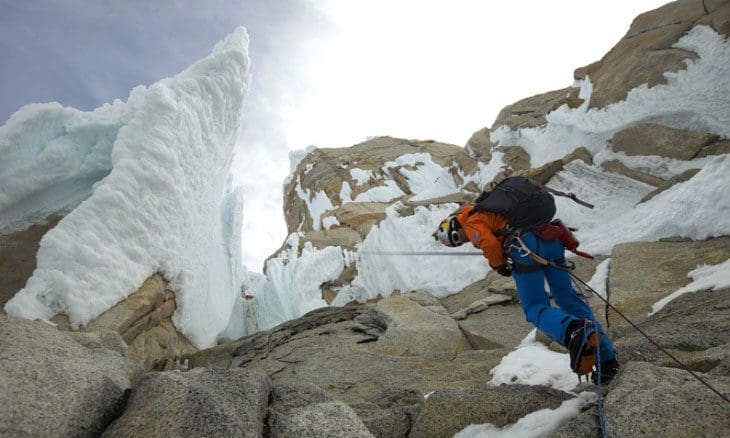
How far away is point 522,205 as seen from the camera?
15.0ft

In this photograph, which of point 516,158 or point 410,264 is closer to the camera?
point 410,264

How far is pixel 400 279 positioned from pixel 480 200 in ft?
35.0

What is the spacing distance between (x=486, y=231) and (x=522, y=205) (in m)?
0.52

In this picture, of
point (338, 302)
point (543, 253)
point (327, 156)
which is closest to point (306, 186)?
point (327, 156)

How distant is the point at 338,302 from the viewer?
59.1ft

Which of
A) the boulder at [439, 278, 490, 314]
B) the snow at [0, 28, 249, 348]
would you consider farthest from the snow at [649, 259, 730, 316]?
the snow at [0, 28, 249, 348]

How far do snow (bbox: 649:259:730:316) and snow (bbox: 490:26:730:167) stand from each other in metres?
5.75

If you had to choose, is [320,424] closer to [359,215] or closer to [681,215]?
[681,215]

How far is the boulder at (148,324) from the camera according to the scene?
25.2 feet

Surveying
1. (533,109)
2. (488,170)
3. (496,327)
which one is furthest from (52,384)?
(533,109)

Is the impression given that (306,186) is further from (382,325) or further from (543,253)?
(543,253)

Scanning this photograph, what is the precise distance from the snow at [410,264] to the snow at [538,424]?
32.7ft

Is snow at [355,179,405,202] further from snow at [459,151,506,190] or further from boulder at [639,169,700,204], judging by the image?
boulder at [639,169,700,204]

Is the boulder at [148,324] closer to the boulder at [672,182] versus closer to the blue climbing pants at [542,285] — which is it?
the blue climbing pants at [542,285]
